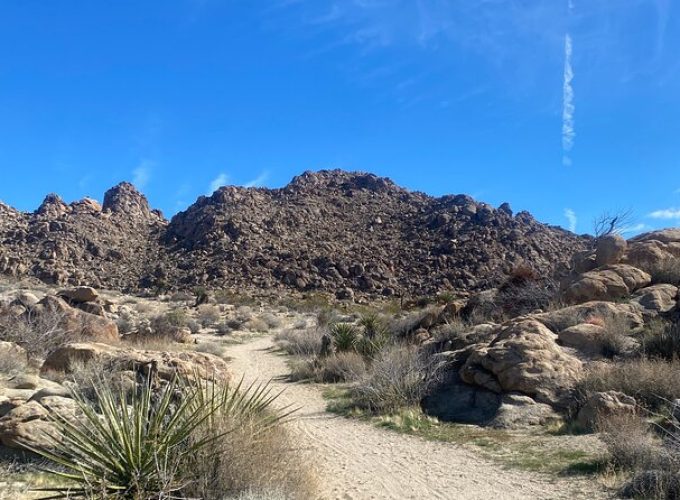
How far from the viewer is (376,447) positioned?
9203 millimetres

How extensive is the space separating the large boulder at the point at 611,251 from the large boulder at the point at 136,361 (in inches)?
540

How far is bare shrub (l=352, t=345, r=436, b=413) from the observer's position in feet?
38.4

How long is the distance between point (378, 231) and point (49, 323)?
46.0 meters

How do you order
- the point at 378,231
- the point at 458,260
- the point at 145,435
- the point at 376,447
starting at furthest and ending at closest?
the point at 378,231, the point at 458,260, the point at 376,447, the point at 145,435

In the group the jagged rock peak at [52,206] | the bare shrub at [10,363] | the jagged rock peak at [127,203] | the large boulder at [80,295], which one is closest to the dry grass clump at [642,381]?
the bare shrub at [10,363]

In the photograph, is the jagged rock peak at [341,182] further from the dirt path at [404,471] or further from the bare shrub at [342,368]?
the dirt path at [404,471]

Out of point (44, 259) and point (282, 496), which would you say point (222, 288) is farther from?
point (282, 496)

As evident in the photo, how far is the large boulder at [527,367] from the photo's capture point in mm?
10625

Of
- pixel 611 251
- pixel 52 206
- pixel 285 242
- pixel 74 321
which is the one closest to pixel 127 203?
pixel 52 206

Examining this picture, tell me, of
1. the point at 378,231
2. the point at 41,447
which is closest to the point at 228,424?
the point at 41,447

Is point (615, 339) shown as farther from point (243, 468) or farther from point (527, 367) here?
point (243, 468)

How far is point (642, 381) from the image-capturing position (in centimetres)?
953

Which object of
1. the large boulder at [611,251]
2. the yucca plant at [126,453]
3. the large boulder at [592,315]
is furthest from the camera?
the large boulder at [611,251]

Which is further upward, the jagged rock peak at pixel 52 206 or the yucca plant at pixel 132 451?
the jagged rock peak at pixel 52 206
